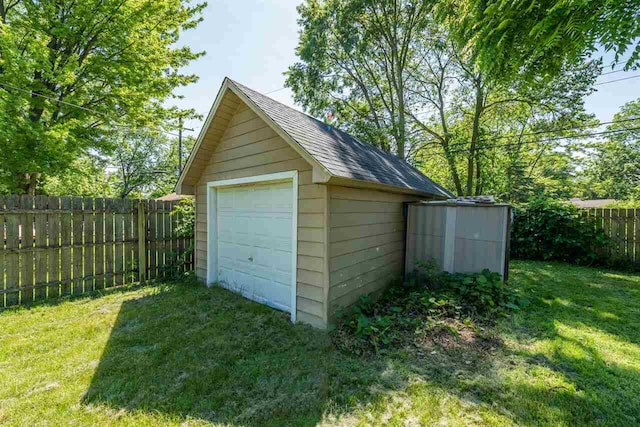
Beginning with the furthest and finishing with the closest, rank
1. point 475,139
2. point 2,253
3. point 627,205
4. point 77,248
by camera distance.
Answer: point 475,139 < point 627,205 < point 77,248 < point 2,253

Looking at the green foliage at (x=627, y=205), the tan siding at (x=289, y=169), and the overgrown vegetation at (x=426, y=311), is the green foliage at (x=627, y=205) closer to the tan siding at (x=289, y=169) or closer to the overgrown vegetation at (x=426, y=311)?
the overgrown vegetation at (x=426, y=311)

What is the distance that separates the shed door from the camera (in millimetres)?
4363

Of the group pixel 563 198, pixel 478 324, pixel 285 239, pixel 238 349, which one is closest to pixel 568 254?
pixel 563 198

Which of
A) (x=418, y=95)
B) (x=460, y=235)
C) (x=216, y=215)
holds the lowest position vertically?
(x=460, y=235)

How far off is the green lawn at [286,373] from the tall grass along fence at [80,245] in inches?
27.1

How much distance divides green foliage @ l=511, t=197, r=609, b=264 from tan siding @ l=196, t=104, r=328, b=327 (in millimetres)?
8153

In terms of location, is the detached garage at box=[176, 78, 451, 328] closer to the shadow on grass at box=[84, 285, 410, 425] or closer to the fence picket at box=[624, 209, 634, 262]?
the shadow on grass at box=[84, 285, 410, 425]

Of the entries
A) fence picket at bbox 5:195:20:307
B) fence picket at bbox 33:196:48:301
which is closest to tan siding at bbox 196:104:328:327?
fence picket at bbox 33:196:48:301

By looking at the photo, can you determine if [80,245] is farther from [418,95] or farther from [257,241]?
[418,95]

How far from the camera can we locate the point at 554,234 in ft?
27.0

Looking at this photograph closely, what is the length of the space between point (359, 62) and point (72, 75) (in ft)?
37.4

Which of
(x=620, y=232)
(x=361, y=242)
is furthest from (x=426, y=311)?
(x=620, y=232)

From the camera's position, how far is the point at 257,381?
8.79ft

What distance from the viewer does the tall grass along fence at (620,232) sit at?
7.08m
